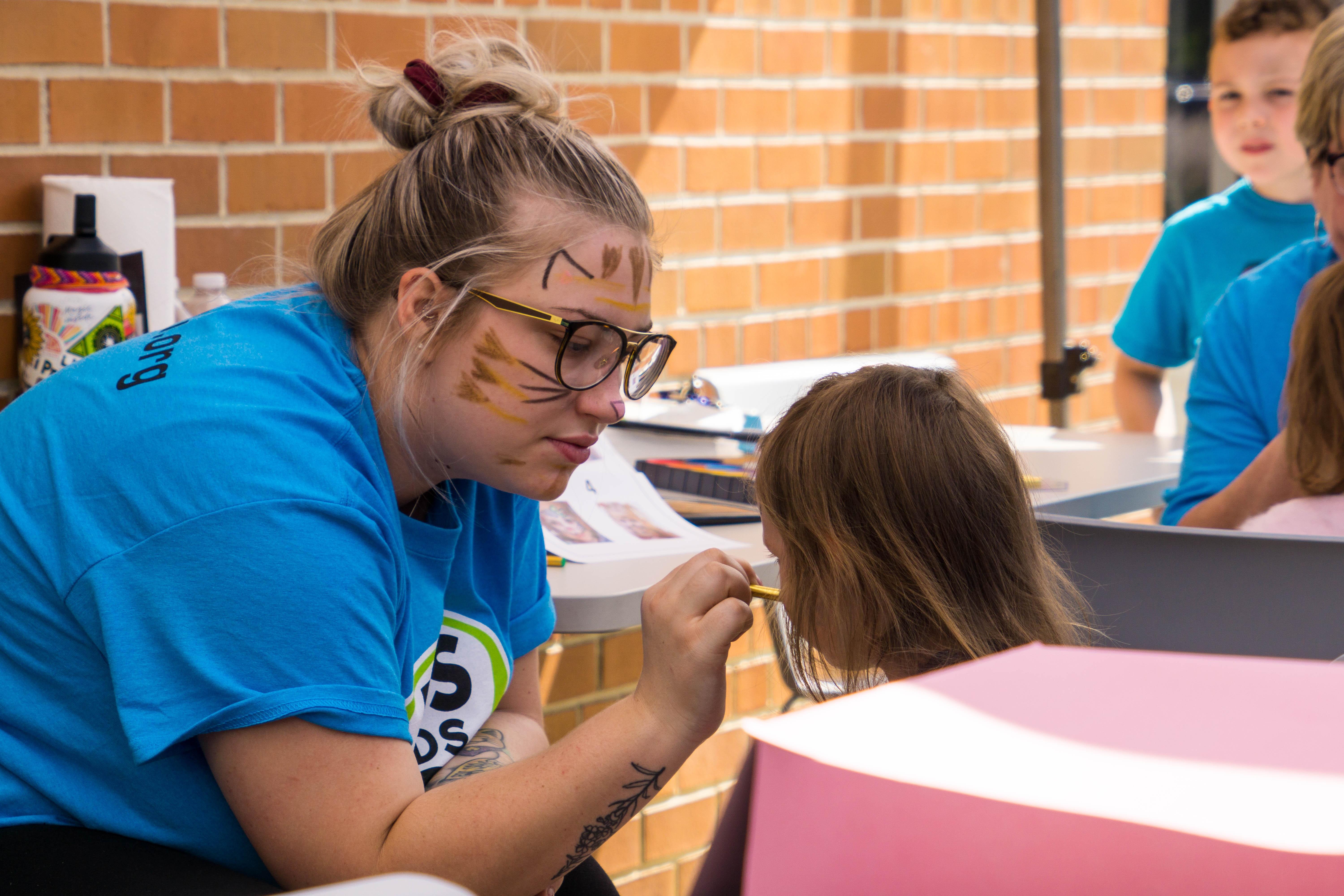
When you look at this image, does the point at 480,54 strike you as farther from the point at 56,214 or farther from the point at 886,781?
the point at 886,781

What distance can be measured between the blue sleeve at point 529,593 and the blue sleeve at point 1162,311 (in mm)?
1714

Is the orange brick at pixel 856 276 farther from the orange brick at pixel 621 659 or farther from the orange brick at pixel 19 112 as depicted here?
the orange brick at pixel 19 112

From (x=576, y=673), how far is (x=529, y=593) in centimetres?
113

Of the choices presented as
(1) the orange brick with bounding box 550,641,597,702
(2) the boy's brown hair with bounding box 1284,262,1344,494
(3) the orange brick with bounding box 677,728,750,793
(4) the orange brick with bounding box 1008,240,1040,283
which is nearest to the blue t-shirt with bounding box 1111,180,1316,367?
(4) the orange brick with bounding box 1008,240,1040,283

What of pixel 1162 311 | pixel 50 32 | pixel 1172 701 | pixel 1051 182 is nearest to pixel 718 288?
pixel 1051 182

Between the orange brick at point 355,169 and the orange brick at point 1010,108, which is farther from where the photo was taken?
the orange brick at point 1010,108

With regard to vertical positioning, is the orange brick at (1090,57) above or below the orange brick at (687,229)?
above

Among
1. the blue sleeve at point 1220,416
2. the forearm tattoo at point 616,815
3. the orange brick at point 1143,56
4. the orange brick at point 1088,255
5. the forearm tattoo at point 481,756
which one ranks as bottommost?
the forearm tattoo at point 481,756

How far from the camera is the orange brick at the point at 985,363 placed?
9.73 feet

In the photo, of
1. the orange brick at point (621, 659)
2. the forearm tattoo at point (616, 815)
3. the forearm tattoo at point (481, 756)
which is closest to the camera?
the forearm tattoo at point (616, 815)

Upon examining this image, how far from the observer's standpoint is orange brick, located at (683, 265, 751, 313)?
2.48 meters

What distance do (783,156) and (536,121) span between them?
5.13 ft

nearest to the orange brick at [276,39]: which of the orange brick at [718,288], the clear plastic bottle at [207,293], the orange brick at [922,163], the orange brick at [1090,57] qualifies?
the clear plastic bottle at [207,293]

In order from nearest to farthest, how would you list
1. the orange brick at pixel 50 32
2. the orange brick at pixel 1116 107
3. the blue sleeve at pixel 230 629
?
the blue sleeve at pixel 230 629 → the orange brick at pixel 50 32 → the orange brick at pixel 1116 107
